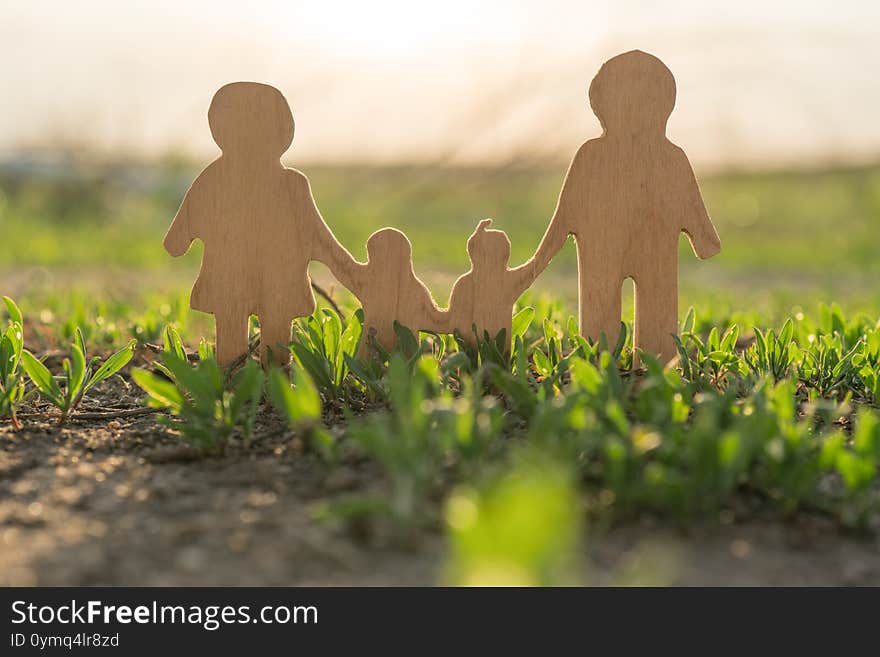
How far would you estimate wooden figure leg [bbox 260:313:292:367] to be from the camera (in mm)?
3156

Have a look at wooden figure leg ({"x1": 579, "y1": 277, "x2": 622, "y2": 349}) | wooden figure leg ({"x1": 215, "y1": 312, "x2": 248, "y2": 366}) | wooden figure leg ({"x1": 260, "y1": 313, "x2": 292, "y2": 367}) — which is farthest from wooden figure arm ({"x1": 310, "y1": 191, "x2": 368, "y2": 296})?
wooden figure leg ({"x1": 579, "y1": 277, "x2": 622, "y2": 349})

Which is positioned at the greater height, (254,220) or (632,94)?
(632,94)

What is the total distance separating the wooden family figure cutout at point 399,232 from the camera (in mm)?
3082

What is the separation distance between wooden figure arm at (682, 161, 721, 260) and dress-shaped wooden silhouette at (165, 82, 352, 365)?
1.19 metres

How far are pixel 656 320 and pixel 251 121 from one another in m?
1.57

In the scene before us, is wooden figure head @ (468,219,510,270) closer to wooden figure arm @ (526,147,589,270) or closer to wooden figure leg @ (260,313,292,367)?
wooden figure arm @ (526,147,589,270)

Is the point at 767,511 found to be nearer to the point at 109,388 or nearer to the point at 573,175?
the point at 573,175

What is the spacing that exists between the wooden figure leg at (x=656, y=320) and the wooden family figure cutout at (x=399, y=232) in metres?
0.11

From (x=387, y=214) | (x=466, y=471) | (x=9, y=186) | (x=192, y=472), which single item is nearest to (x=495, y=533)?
(x=466, y=471)

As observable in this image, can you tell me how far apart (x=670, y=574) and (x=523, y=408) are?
2.66ft

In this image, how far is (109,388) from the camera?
11.3ft

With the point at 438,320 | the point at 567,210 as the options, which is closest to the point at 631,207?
the point at 567,210

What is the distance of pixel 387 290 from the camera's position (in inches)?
123

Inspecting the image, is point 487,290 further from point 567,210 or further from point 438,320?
point 567,210
